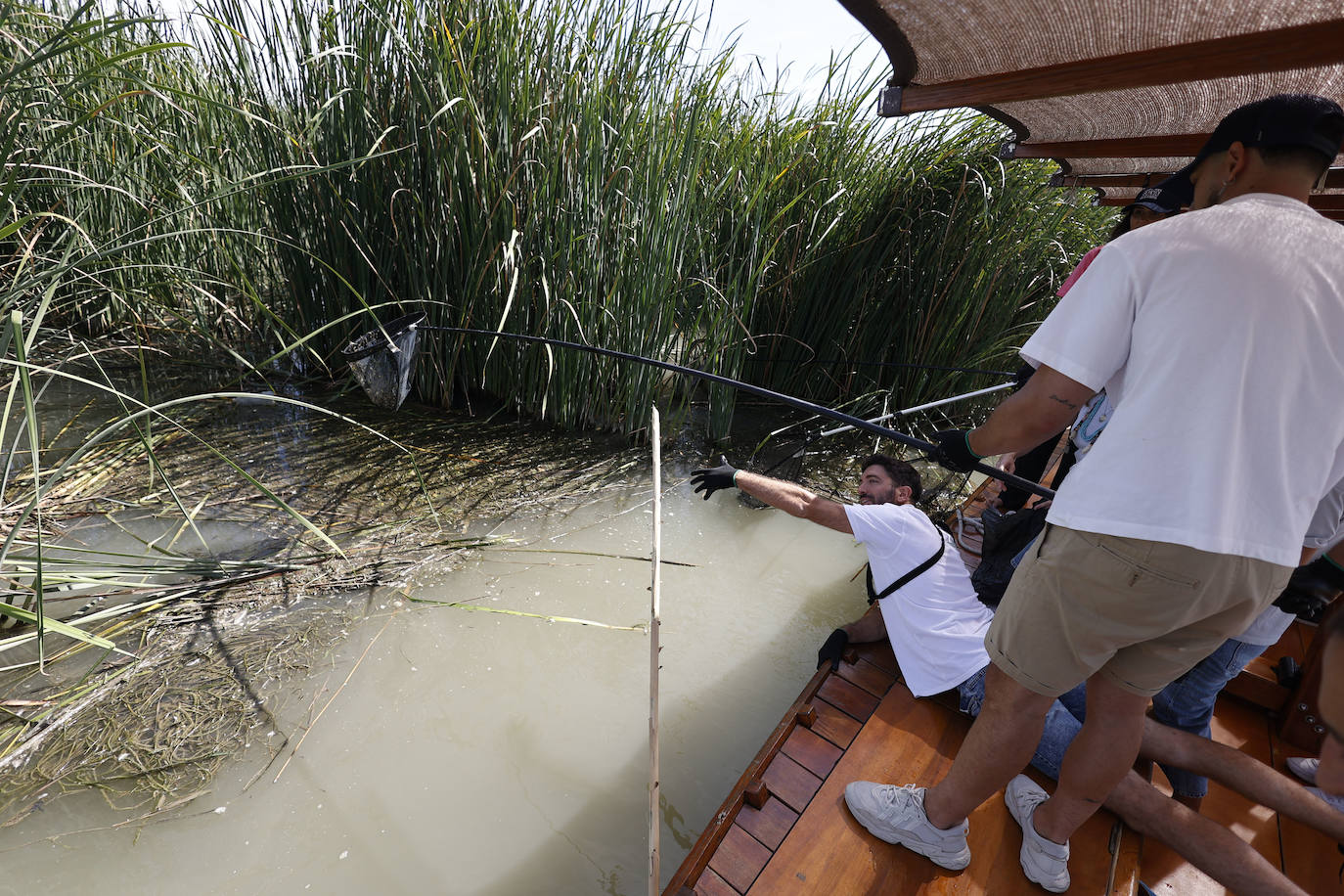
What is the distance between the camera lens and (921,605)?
5.82ft

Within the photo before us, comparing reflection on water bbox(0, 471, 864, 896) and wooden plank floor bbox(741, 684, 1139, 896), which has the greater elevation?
wooden plank floor bbox(741, 684, 1139, 896)

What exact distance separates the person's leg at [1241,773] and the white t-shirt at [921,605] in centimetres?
41

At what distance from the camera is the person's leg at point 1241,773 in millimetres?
1371

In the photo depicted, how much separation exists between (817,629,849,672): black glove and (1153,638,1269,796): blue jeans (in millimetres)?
805

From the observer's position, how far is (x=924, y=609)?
1764 millimetres

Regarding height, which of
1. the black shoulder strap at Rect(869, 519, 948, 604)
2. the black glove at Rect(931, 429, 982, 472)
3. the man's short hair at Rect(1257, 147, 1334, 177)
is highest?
the man's short hair at Rect(1257, 147, 1334, 177)

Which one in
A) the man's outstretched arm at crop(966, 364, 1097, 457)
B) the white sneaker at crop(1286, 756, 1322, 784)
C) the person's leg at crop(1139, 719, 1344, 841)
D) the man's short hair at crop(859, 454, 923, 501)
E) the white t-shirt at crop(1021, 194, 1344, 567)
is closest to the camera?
the white t-shirt at crop(1021, 194, 1344, 567)

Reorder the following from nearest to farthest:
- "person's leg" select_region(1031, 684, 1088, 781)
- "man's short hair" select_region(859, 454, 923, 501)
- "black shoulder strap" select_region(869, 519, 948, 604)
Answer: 1. "person's leg" select_region(1031, 684, 1088, 781)
2. "black shoulder strap" select_region(869, 519, 948, 604)
3. "man's short hair" select_region(859, 454, 923, 501)

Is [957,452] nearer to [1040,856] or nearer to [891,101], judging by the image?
[1040,856]

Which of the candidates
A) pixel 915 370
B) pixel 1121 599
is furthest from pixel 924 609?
pixel 915 370

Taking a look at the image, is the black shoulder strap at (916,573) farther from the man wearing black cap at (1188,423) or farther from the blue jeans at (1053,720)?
the man wearing black cap at (1188,423)

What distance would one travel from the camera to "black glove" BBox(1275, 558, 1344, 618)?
4.31 feet

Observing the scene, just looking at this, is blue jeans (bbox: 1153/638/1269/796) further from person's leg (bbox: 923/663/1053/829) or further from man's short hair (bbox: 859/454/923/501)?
man's short hair (bbox: 859/454/923/501)

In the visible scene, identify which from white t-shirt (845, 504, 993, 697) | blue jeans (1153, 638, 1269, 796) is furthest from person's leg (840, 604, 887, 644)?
blue jeans (1153, 638, 1269, 796)
